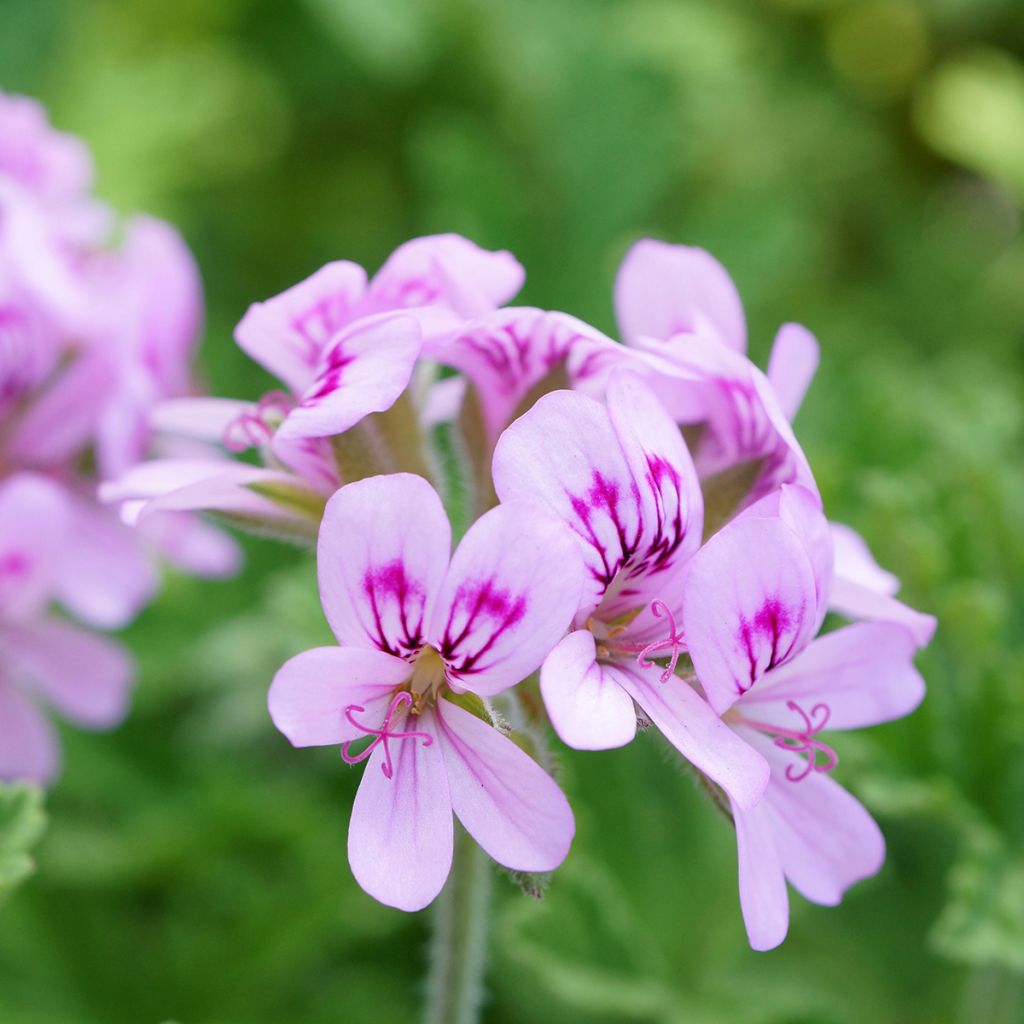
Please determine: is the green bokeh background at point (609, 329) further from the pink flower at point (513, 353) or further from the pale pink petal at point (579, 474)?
the pale pink petal at point (579, 474)

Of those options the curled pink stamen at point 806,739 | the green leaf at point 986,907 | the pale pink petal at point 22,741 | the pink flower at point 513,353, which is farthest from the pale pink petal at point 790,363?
the pale pink petal at point 22,741

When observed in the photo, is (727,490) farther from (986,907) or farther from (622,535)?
(986,907)

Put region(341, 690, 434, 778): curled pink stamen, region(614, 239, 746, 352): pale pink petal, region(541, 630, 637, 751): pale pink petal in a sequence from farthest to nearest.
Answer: region(614, 239, 746, 352): pale pink petal → region(341, 690, 434, 778): curled pink stamen → region(541, 630, 637, 751): pale pink petal

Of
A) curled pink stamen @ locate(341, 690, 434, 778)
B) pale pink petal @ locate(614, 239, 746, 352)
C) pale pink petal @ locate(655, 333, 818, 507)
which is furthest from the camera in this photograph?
pale pink petal @ locate(614, 239, 746, 352)

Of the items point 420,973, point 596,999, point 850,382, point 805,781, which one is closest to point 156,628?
point 420,973

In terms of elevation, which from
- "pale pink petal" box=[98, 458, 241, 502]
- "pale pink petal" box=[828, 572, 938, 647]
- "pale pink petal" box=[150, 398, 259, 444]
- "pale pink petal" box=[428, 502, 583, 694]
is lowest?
"pale pink petal" box=[428, 502, 583, 694]

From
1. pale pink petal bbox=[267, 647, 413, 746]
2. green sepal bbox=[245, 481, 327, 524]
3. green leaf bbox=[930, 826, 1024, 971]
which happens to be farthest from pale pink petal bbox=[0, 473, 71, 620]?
green leaf bbox=[930, 826, 1024, 971]

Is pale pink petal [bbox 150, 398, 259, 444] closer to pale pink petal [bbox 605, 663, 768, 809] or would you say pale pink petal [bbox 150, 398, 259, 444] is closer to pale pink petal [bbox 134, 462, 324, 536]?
pale pink petal [bbox 134, 462, 324, 536]

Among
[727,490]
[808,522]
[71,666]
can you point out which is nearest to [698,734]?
[808,522]
